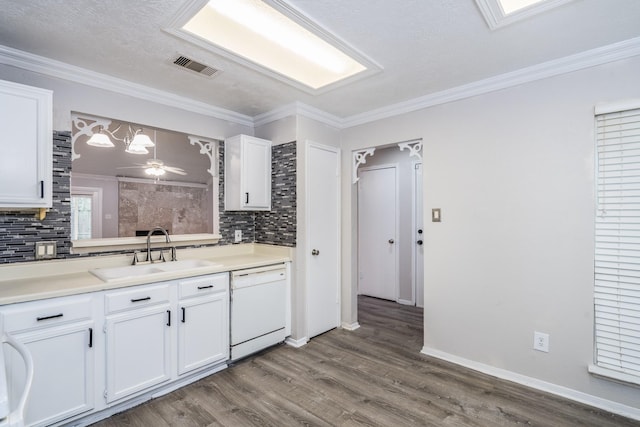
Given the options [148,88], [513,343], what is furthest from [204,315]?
[513,343]

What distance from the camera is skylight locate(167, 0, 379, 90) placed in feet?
6.19

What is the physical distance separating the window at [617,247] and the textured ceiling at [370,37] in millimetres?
617

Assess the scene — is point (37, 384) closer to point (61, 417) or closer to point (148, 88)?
point (61, 417)

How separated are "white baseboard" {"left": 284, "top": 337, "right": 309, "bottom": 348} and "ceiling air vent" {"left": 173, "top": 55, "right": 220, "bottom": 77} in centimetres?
249

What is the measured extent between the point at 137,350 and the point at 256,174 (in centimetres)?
180

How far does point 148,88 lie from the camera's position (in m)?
2.66

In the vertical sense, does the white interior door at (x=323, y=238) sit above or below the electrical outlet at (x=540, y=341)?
above

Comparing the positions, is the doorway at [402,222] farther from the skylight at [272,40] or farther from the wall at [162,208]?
the wall at [162,208]

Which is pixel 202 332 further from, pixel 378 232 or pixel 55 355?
pixel 378 232

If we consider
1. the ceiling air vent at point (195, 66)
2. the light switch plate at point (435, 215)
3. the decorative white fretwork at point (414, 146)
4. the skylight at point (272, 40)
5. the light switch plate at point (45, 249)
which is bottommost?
the light switch plate at point (45, 249)

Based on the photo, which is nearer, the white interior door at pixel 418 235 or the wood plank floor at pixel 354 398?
the wood plank floor at pixel 354 398

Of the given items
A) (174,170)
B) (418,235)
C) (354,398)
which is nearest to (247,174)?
(174,170)

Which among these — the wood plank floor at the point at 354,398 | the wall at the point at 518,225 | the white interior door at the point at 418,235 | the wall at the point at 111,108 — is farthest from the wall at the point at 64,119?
the white interior door at the point at 418,235

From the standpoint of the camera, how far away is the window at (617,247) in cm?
204
